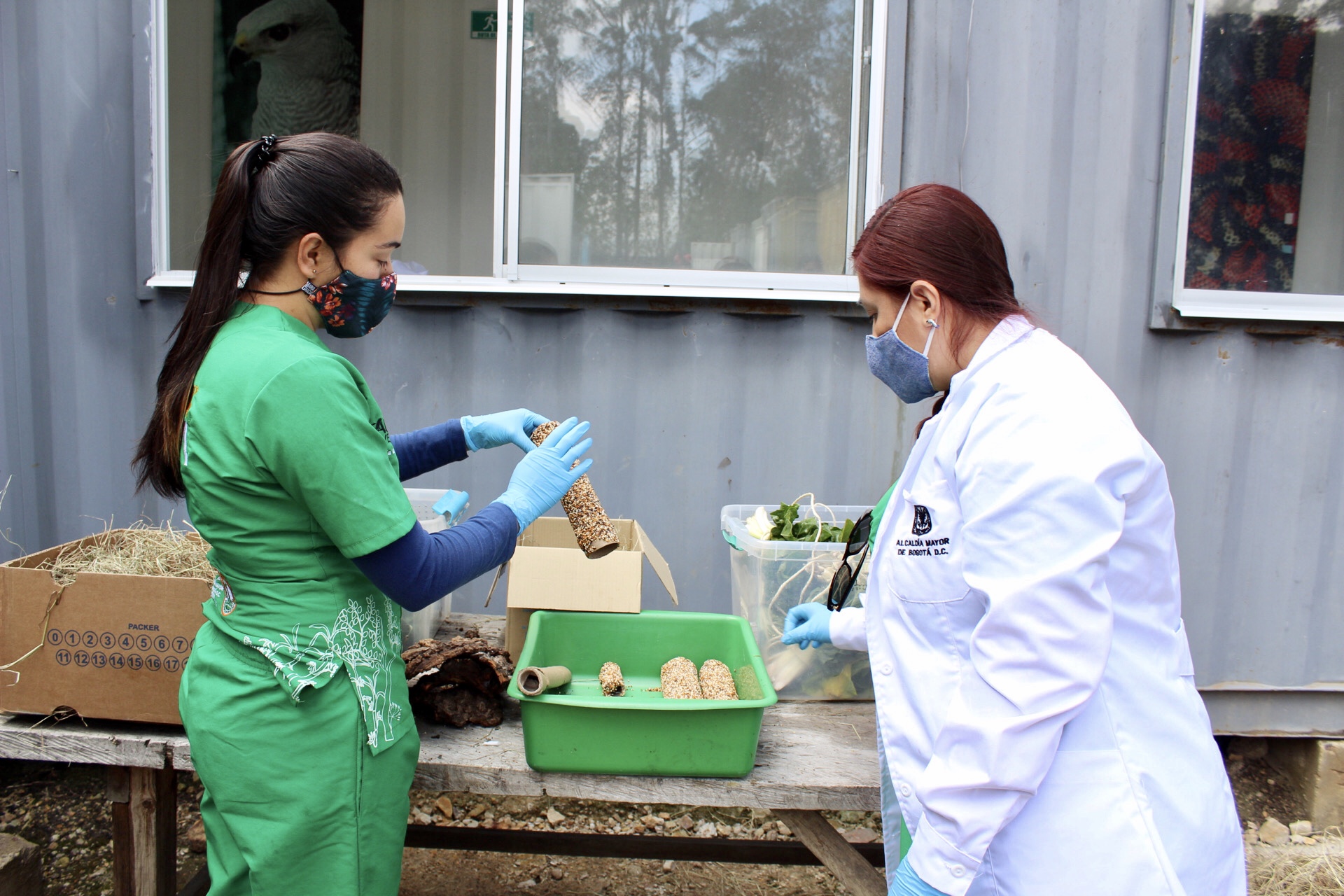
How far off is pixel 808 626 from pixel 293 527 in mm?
1073

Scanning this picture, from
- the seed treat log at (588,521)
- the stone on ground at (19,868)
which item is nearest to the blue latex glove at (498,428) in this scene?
the seed treat log at (588,521)

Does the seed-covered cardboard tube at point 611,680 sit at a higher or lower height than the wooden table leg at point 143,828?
higher

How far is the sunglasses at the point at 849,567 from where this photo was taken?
1660mm

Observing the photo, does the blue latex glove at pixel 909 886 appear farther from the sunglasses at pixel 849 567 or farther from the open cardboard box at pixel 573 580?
the open cardboard box at pixel 573 580

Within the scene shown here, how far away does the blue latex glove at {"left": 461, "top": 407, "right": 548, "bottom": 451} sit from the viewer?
1841 millimetres

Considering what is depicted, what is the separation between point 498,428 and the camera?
72.7 inches

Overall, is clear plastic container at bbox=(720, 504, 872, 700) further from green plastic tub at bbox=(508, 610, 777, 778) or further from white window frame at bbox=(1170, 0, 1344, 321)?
white window frame at bbox=(1170, 0, 1344, 321)

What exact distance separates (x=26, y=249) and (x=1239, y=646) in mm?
5086

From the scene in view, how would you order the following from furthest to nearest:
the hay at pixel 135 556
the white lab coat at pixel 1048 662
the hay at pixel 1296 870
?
the hay at pixel 1296 870 < the hay at pixel 135 556 < the white lab coat at pixel 1048 662

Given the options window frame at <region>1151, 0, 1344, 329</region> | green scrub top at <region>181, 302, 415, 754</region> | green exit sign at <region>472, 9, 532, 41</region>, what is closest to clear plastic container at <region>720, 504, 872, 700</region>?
green scrub top at <region>181, 302, 415, 754</region>

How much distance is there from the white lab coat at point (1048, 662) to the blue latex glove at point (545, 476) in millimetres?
677

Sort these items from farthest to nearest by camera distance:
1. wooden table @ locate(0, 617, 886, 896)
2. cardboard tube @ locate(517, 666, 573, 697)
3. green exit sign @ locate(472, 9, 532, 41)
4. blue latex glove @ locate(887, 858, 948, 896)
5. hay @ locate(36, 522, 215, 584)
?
1. green exit sign @ locate(472, 9, 532, 41)
2. hay @ locate(36, 522, 215, 584)
3. wooden table @ locate(0, 617, 886, 896)
4. cardboard tube @ locate(517, 666, 573, 697)
5. blue latex glove @ locate(887, 858, 948, 896)

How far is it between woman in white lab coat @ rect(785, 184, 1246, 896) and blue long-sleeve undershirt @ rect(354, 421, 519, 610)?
0.67m

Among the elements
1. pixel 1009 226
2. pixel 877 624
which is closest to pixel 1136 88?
pixel 1009 226
